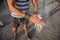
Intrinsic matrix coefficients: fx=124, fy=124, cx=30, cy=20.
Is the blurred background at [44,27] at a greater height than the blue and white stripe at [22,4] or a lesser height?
lesser

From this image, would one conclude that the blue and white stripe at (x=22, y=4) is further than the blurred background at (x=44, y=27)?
No

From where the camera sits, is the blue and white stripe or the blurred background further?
the blurred background

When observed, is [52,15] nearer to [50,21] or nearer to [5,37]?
[50,21]

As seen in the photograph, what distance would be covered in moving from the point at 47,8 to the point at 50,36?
1518mm

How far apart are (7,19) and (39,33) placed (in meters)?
1.06

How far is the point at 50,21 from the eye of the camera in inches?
129

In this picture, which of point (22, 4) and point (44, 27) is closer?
point (22, 4)

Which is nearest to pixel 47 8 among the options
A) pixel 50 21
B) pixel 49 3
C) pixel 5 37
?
pixel 49 3

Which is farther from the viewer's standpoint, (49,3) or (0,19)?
(49,3)

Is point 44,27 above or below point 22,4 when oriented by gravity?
below

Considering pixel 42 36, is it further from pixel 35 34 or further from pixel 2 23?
pixel 2 23

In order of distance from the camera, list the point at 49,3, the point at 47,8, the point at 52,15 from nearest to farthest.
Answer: the point at 52,15
the point at 47,8
the point at 49,3

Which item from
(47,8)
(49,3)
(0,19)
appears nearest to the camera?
(0,19)

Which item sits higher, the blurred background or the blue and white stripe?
the blue and white stripe
